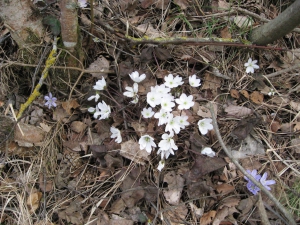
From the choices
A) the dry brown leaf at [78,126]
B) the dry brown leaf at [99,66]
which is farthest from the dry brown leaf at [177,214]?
the dry brown leaf at [99,66]

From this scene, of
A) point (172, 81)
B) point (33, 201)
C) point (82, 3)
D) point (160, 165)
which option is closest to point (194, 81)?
point (172, 81)

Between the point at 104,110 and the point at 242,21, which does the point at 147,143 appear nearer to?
the point at 104,110

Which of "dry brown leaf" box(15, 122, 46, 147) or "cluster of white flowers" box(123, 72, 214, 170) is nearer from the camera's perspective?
"cluster of white flowers" box(123, 72, 214, 170)

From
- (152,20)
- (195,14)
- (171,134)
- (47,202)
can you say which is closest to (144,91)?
(171,134)

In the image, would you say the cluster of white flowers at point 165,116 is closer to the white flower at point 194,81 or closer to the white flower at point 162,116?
the white flower at point 162,116

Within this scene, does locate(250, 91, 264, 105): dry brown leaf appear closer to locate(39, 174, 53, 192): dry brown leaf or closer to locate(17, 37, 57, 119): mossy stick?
locate(17, 37, 57, 119): mossy stick

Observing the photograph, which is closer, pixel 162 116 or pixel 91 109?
pixel 162 116

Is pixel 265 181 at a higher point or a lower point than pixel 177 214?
higher

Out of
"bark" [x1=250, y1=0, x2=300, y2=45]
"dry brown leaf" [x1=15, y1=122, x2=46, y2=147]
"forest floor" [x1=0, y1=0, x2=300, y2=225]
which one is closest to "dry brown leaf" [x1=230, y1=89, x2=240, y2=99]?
"forest floor" [x1=0, y1=0, x2=300, y2=225]

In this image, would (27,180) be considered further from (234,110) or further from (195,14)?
(195,14)
